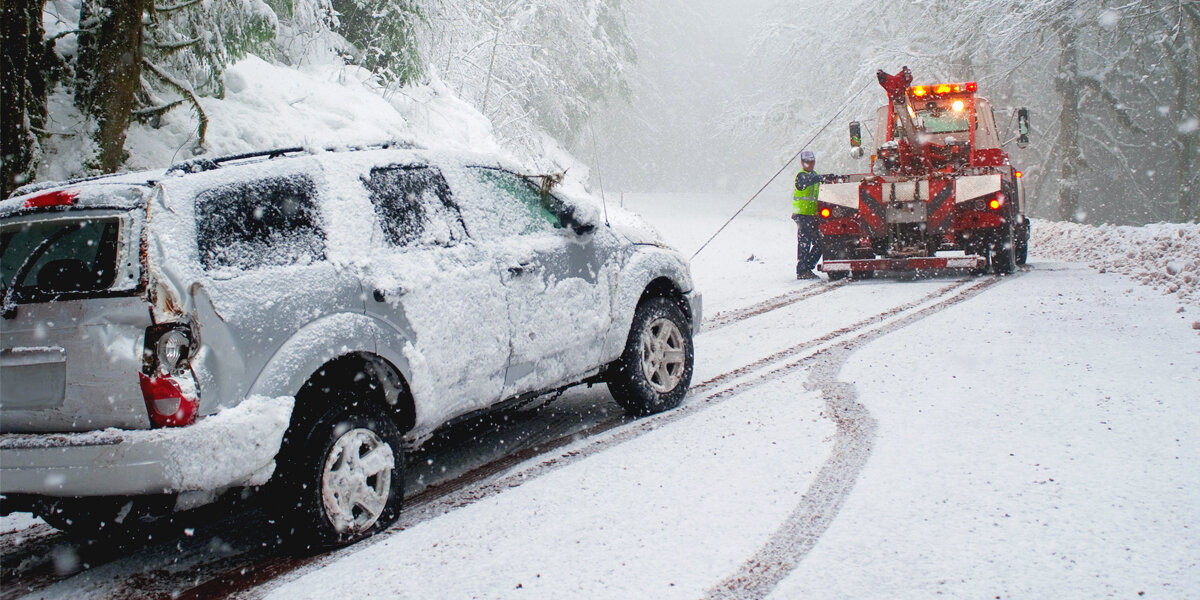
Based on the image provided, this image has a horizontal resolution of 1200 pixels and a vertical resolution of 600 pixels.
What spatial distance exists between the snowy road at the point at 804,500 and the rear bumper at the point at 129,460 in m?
0.52

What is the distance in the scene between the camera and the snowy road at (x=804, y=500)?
11.2 feet

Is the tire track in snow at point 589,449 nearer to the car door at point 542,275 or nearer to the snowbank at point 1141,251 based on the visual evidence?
the car door at point 542,275

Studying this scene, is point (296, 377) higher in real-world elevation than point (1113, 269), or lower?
higher

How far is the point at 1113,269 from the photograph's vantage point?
41.3ft

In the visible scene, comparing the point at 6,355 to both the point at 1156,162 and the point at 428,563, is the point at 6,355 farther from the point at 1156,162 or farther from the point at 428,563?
the point at 1156,162

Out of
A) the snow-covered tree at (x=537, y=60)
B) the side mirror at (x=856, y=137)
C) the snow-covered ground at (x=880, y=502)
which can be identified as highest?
the snow-covered tree at (x=537, y=60)

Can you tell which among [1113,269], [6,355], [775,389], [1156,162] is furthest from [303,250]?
[1156,162]

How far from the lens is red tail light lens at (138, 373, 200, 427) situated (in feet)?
11.0

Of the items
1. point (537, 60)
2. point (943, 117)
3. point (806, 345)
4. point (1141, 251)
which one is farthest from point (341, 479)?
point (537, 60)

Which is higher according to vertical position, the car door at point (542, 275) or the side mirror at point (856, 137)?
the side mirror at point (856, 137)

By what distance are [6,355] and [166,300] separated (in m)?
0.67

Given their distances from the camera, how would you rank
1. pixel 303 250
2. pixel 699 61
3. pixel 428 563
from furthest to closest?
pixel 699 61, pixel 303 250, pixel 428 563

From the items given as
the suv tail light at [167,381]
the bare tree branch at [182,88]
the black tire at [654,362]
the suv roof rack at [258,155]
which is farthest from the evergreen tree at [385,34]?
the suv tail light at [167,381]

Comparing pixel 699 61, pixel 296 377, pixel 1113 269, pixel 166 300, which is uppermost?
pixel 699 61
